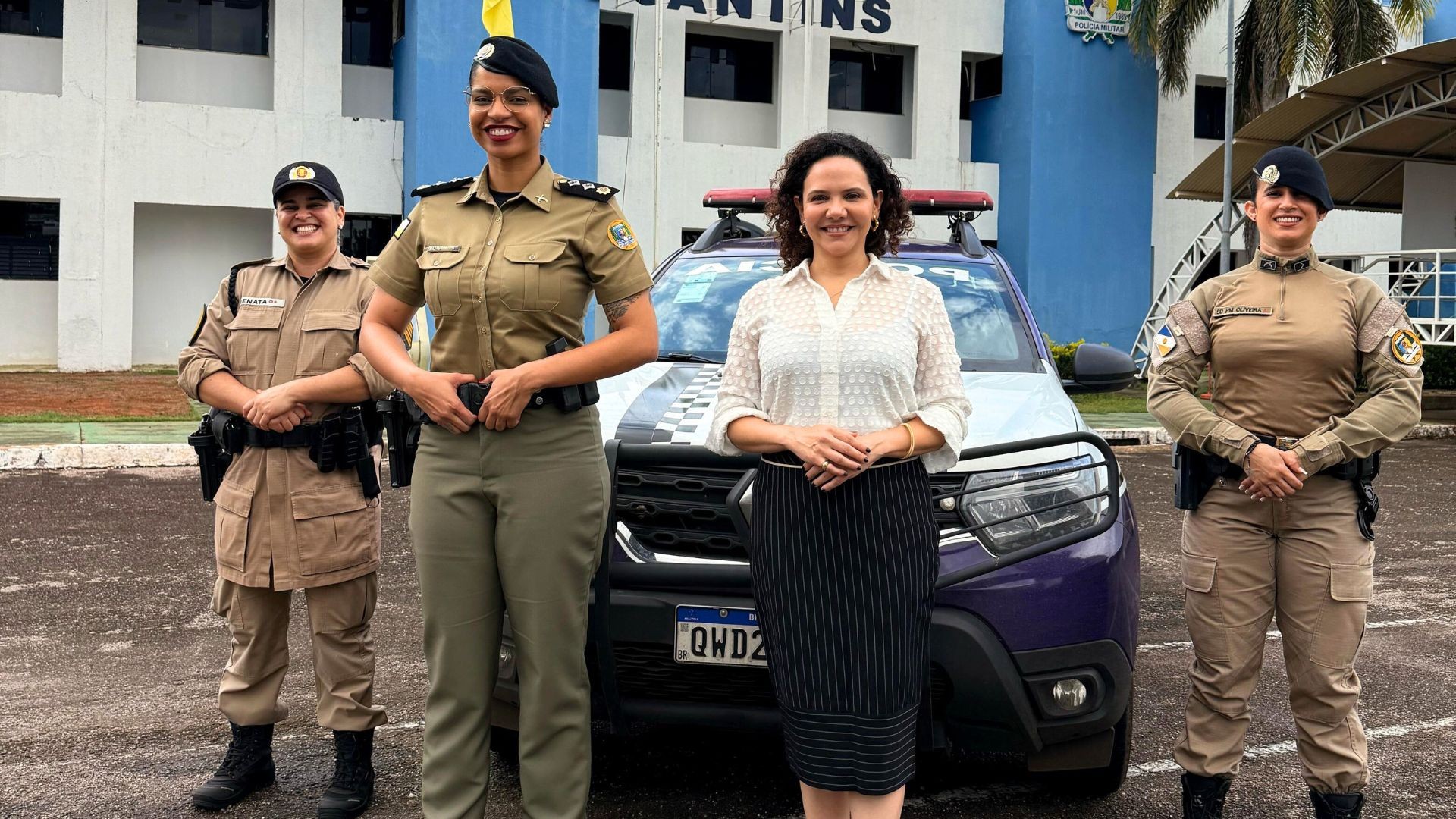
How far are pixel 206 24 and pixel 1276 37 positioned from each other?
17.5 metres

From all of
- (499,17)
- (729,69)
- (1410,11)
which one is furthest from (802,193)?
(1410,11)

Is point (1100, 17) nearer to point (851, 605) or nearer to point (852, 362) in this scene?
point (852, 362)

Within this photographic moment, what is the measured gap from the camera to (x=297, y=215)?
3.89 metres

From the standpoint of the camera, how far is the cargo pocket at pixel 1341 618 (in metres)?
3.44

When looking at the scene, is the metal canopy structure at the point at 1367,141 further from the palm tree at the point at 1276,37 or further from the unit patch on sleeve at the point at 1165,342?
the unit patch on sleeve at the point at 1165,342

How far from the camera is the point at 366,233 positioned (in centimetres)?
2180

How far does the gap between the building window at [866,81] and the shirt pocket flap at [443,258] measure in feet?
73.1

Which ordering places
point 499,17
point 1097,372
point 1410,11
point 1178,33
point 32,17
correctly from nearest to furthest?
point 1097,372, point 499,17, point 32,17, point 1410,11, point 1178,33

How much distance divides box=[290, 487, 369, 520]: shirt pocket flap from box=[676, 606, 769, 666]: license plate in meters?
1.10

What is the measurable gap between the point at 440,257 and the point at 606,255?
1.29ft

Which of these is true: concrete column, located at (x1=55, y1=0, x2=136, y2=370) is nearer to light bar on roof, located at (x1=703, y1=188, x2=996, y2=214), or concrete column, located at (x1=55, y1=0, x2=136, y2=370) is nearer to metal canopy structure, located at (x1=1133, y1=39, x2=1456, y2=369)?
metal canopy structure, located at (x1=1133, y1=39, x2=1456, y2=369)

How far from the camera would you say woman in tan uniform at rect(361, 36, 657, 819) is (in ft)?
10.1

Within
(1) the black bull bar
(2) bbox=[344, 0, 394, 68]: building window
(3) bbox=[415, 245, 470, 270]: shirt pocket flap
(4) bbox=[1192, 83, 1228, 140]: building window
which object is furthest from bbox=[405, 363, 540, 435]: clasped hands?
(4) bbox=[1192, 83, 1228, 140]: building window

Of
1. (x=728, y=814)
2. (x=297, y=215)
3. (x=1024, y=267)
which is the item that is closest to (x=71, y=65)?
(x=1024, y=267)
